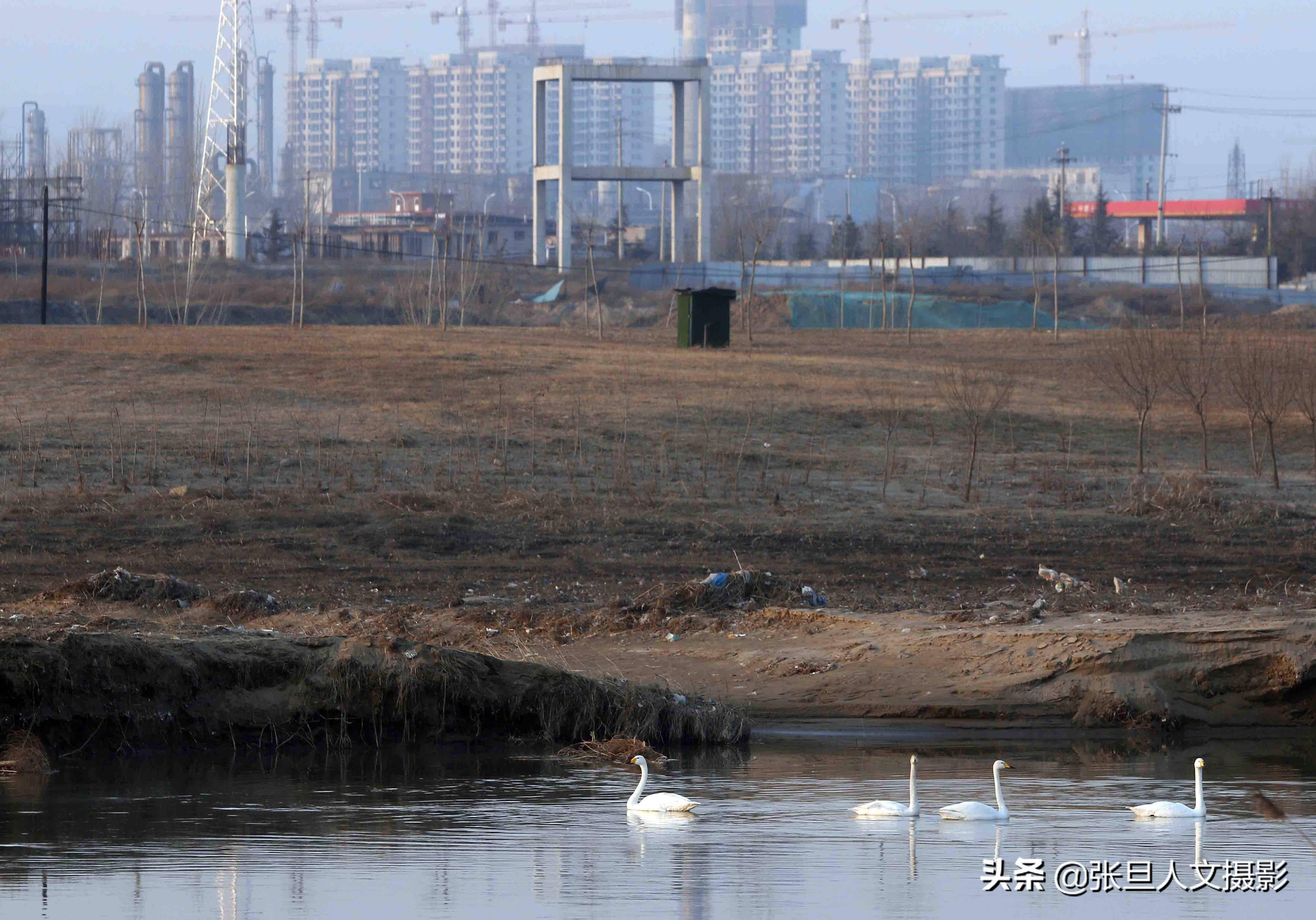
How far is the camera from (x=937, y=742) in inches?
565

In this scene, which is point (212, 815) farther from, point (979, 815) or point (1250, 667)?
point (1250, 667)

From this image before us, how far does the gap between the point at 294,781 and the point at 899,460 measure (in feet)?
52.3

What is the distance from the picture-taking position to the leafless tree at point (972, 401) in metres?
25.7

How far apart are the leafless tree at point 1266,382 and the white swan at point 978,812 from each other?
16.1 meters

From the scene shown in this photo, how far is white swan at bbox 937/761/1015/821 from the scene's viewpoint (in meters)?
11.1

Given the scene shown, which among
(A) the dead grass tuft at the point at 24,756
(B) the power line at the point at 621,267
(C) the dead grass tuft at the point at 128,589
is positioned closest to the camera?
(A) the dead grass tuft at the point at 24,756

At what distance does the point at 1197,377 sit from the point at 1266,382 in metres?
3.54

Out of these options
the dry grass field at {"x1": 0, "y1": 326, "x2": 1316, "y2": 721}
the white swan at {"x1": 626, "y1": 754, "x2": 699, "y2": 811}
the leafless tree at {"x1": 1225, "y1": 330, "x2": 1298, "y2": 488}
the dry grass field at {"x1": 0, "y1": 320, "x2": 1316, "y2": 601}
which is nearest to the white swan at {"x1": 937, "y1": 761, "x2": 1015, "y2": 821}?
the white swan at {"x1": 626, "y1": 754, "x2": 699, "y2": 811}

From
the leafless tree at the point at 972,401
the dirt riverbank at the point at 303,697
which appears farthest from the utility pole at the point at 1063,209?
the dirt riverbank at the point at 303,697

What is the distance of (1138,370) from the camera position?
2850 cm

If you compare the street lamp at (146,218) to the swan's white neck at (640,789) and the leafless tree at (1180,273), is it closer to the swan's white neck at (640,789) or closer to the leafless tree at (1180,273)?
the leafless tree at (1180,273)

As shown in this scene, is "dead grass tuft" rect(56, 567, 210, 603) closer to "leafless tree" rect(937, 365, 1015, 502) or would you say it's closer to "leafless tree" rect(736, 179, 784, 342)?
"leafless tree" rect(937, 365, 1015, 502)

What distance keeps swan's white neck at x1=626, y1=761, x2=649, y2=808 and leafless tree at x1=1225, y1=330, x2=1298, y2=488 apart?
16691 mm

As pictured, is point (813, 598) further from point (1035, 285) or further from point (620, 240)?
point (620, 240)
